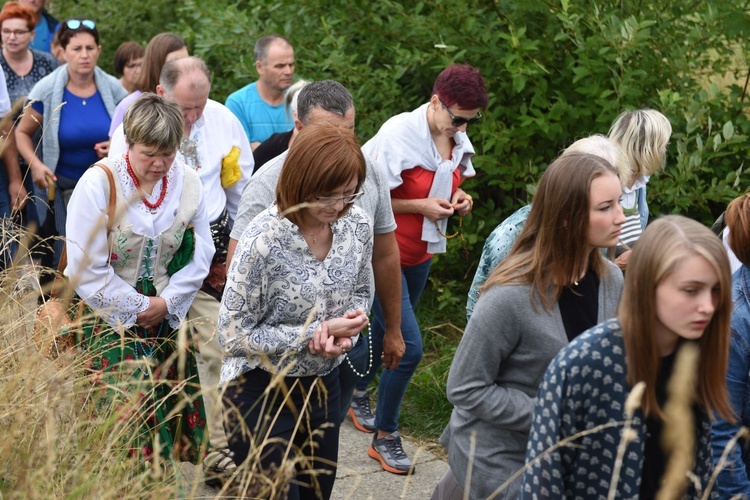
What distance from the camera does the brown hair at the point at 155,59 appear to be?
662 cm

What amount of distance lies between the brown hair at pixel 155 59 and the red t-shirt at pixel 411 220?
207cm

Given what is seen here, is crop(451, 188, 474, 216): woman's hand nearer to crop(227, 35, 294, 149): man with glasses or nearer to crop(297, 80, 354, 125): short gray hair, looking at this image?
crop(297, 80, 354, 125): short gray hair

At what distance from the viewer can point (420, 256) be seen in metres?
5.48

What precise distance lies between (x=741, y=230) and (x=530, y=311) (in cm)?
102

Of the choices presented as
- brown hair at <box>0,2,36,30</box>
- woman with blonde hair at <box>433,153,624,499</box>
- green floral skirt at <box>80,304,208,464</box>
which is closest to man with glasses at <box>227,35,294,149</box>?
brown hair at <box>0,2,36,30</box>

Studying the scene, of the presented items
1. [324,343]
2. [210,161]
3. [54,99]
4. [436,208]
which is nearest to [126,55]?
[54,99]

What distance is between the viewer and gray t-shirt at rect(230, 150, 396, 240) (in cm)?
423

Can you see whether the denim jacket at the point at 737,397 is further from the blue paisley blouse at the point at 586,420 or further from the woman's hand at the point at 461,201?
the woman's hand at the point at 461,201

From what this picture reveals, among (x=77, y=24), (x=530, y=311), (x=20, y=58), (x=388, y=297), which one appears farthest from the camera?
(x=20, y=58)

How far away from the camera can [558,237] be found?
3266 mm

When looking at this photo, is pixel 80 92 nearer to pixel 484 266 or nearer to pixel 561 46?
pixel 561 46

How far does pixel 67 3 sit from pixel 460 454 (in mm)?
9148

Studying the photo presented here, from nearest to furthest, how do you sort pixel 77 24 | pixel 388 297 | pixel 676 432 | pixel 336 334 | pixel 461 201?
pixel 676 432, pixel 336 334, pixel 388 297, pixel 461 201, pixel 77 24

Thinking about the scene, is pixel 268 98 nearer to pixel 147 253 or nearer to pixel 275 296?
pixel 147 253
